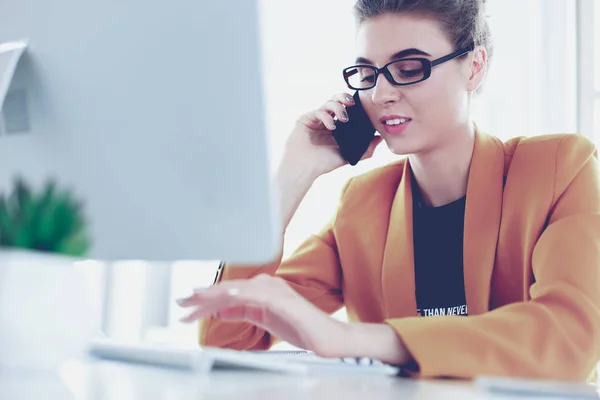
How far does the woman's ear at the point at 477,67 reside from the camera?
5.41 ft

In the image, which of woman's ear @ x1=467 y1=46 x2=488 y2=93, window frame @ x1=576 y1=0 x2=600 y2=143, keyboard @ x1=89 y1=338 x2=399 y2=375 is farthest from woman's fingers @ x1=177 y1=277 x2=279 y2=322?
window frame @ x1=576 y1=0 x2=600 y2=143

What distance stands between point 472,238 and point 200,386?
889 mm

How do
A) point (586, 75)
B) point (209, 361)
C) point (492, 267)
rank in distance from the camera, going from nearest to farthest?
point (209, 361) → point (492, 267) → point (586, 75)

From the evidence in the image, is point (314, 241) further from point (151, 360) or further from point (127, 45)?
point (127, 45)

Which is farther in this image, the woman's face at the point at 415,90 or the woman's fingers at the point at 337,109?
the woman's fingers at the point at 337,109

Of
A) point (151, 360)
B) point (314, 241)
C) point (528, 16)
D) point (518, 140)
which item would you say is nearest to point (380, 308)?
point (314, 241)

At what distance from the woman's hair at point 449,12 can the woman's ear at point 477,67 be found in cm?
2

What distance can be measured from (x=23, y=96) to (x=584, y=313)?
2.96 feet

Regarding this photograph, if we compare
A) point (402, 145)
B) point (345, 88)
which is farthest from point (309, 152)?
point (345, 88)

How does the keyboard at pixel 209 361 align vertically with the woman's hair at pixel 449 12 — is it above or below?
below

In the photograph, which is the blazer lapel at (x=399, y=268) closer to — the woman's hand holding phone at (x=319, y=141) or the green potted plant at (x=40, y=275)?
the woman's hand holding phone at (x=319, y=141)

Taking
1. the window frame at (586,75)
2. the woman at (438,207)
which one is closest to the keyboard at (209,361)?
the woman at (438,207)

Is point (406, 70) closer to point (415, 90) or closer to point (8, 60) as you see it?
point (415, 90)

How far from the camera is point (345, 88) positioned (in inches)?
101
